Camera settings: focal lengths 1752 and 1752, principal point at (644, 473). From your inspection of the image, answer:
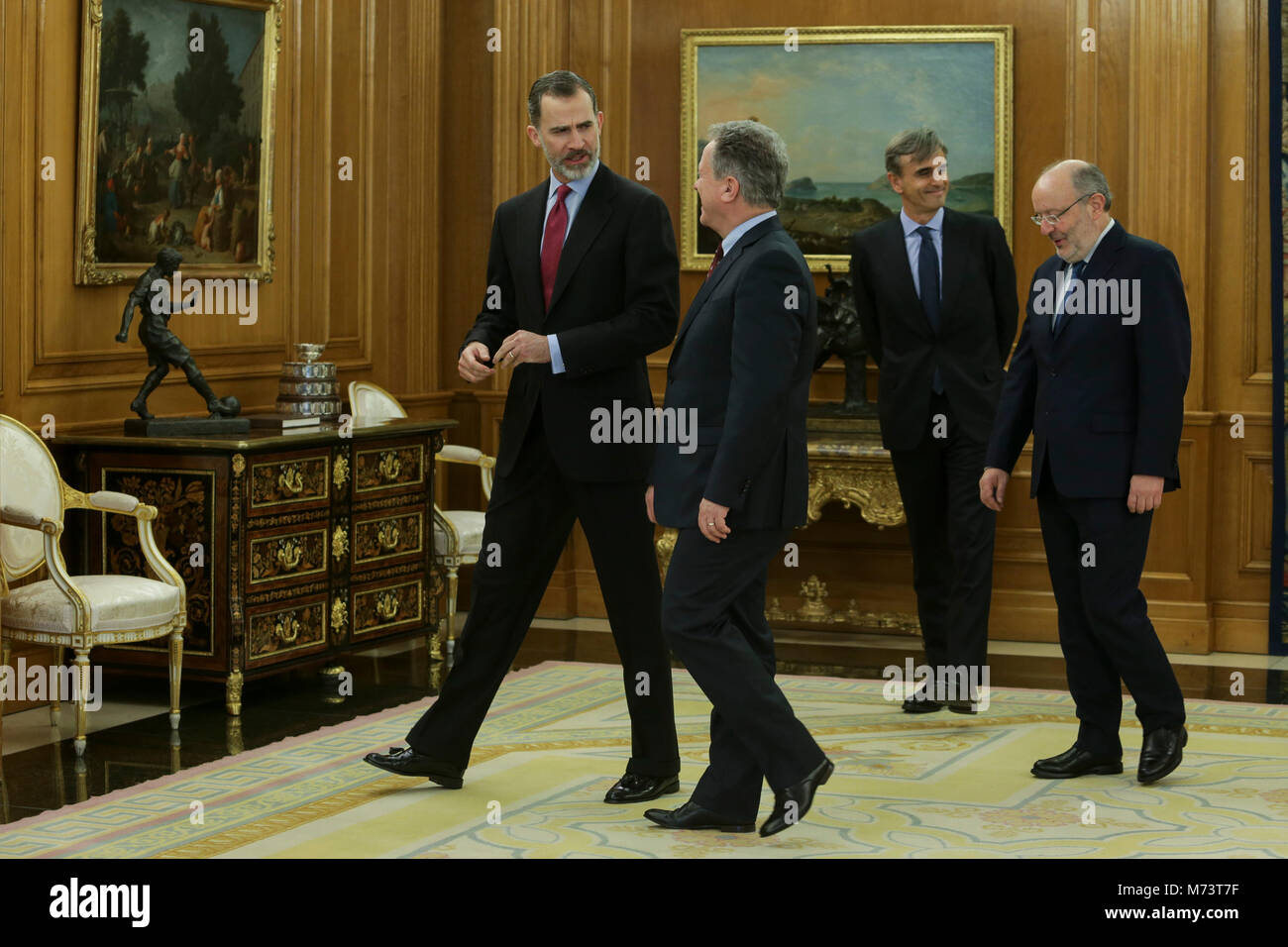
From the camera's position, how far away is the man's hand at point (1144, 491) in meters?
4.91

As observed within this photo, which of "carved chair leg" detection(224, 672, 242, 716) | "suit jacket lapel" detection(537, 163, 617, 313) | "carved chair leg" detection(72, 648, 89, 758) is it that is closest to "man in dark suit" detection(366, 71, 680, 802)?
"suit jacket lapel" detection(537, 163, 617, 313)

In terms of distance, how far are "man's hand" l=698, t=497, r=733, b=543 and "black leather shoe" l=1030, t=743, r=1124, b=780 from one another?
165 centimetres

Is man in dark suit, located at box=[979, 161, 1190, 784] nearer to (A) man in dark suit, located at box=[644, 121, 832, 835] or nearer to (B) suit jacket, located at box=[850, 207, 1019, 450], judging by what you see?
(B) suit jacket, located at box=[850, 207, 1019, 450]

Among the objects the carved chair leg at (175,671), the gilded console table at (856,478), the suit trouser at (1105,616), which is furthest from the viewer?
the gilded console table at (856,478)

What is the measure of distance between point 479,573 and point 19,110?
2716 millimetres

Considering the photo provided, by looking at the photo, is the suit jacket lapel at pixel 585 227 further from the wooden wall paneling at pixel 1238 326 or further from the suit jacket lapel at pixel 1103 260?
the wooden wall paneling at pixel 1238 326

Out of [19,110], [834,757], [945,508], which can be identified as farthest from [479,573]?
[19,110]

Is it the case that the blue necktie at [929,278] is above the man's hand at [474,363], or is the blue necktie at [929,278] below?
above

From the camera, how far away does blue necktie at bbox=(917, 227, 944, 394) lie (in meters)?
6.23

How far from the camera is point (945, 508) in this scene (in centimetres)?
630

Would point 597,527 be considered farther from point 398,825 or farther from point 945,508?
point 945,508

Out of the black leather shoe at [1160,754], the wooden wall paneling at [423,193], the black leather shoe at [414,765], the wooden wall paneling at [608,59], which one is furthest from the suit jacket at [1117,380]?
the wooden wall paneling at [423,193]

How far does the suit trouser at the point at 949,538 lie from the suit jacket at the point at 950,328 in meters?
0.07

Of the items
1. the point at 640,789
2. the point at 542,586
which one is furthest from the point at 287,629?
the point at 640,789
